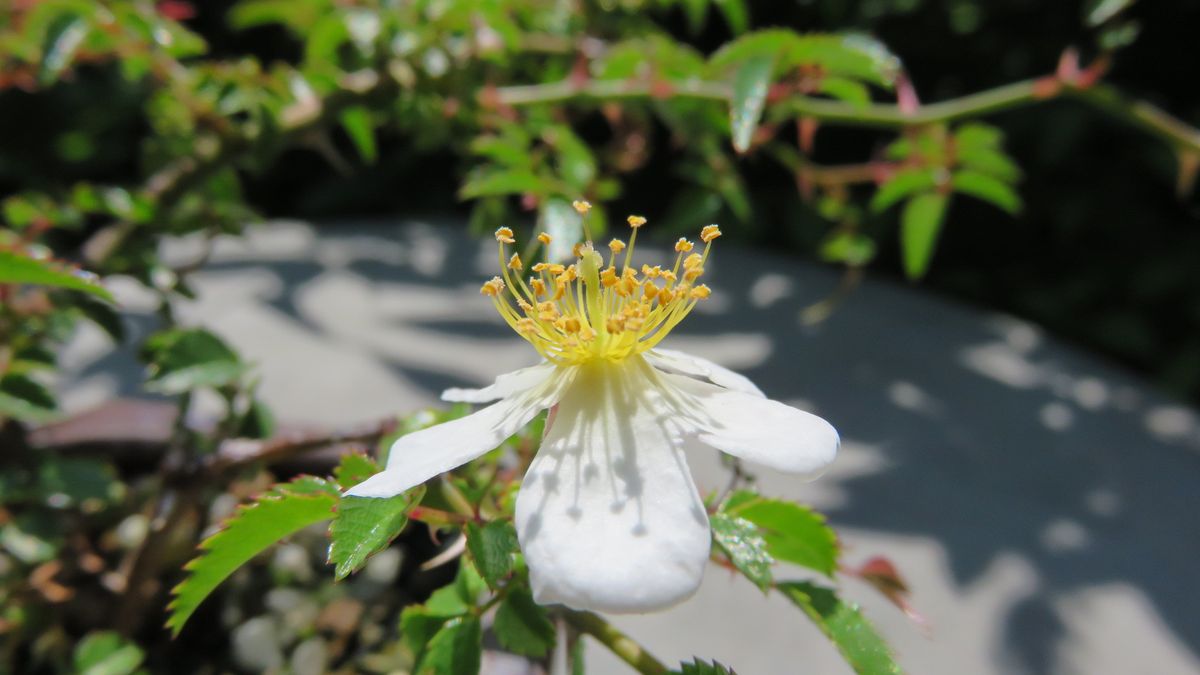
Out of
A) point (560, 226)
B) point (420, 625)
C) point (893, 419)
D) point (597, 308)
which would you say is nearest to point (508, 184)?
point (560, 226)

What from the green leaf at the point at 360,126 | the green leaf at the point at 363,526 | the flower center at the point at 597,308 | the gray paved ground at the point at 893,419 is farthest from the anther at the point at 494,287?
the green leaf at the point at 360,126

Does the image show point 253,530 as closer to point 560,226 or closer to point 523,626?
point 523,626

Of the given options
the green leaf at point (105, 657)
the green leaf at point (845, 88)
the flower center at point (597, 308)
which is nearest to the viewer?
the flower center at point (597, 308)

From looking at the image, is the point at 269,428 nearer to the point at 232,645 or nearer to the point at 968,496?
the point at 232,645

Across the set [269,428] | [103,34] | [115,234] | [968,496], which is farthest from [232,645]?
[968,496]

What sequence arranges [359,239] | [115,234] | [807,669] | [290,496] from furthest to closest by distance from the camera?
[359,239], [115,234], [807,669], [290,496]

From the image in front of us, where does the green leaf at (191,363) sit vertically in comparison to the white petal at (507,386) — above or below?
below

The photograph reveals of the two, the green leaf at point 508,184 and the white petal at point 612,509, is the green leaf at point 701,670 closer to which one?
the white petal at point 612,509
